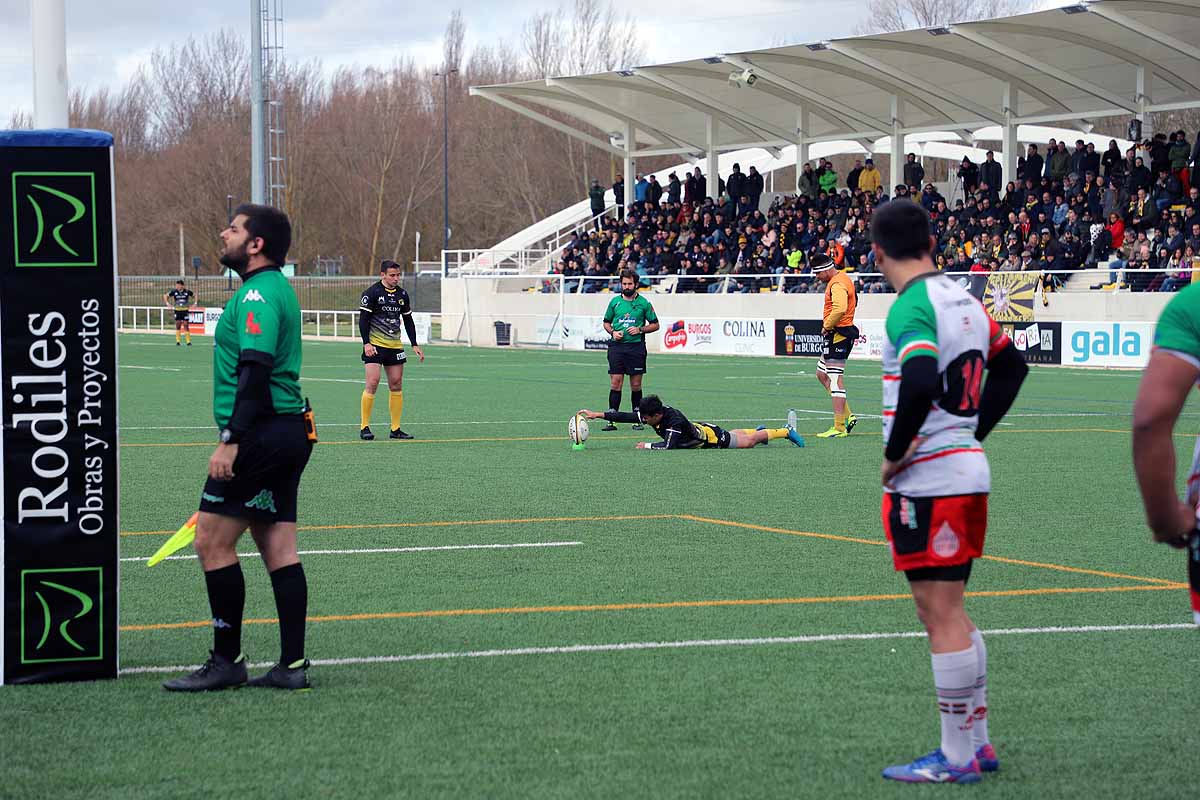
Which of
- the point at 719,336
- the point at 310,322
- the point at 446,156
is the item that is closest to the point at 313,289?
the point at 310,322

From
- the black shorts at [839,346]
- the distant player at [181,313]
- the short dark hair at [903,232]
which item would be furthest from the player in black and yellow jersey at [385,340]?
the distant player at [181,313]

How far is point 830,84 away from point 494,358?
529 inches

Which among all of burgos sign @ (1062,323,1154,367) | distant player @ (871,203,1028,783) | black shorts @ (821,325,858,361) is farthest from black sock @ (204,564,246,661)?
burgos sign @ (1062,323,1154,367)

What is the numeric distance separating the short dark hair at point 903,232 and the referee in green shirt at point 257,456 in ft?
7.69

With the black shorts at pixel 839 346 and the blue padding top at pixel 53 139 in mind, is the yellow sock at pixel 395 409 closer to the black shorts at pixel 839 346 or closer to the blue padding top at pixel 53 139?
the black shorts at pixel 839 346

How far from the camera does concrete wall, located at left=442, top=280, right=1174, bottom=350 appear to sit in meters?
32.7

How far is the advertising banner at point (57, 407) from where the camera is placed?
20.0 feet

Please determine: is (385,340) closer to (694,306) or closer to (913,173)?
(694,306)

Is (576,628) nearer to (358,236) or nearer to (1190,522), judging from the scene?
(1190,522)

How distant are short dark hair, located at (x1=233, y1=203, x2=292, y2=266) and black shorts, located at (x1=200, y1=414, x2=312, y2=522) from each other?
637 mm

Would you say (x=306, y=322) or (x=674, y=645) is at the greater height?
(x=306, y=322)

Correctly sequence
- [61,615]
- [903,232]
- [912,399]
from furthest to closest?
[61,615]
[903,232]
[912,399]

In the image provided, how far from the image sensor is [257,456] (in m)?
6.00

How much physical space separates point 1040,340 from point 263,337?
2996 centimetres
